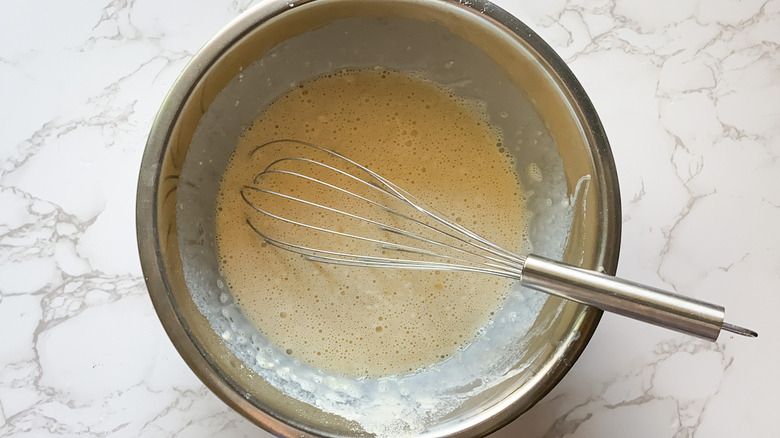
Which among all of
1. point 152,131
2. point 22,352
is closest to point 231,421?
point 22,352

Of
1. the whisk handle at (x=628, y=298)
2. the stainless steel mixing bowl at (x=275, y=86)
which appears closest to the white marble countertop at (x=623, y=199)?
the stainless steel mixing bowl at (x=275, y=86)

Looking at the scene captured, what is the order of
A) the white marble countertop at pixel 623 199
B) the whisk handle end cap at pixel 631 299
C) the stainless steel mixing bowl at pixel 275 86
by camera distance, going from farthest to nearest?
1. the white marble countertop at pixel 623 199
2. the stainless steel mixing bowl at pixel 275 86
3. the whisk handle end cap at pixel 631 299

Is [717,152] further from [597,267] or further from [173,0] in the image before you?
[173,0]

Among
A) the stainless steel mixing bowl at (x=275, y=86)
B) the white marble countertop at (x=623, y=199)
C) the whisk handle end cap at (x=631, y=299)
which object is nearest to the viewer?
the whisk handle end cap at (x=631, y=299)

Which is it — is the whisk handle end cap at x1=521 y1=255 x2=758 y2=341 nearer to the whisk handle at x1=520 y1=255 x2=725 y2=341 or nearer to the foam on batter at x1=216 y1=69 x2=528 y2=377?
the whisk handle at x1=520 y1=255 x2=725 y2=341

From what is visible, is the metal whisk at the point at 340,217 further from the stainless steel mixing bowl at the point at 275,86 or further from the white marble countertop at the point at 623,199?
the white marble countertop at the point at 623,199

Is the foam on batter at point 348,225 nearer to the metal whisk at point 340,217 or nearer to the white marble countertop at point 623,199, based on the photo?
the metal whisk at point 340,217

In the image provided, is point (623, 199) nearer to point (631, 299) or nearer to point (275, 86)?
point (631, 299)

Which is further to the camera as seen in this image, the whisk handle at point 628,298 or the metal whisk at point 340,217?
the metal whisk at point 340,217
